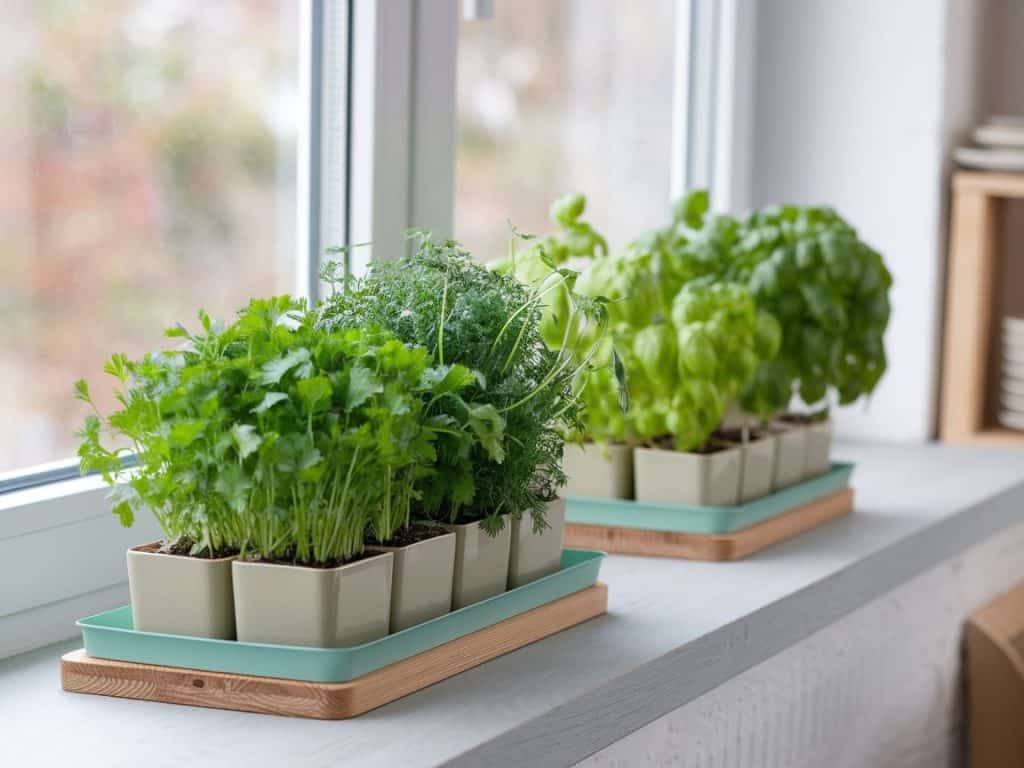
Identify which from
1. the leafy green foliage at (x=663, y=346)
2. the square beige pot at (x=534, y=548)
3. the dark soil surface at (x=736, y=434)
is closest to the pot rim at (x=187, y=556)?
the square beige pot at (x=534, y=548)

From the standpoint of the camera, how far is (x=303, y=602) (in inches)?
36.1

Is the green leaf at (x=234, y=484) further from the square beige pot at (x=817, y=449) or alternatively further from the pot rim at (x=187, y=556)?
the square beige pot at (x=817, y=449)

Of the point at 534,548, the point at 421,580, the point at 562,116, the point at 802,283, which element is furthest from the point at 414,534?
the point at 562,116

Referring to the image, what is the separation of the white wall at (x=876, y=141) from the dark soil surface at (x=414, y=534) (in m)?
1.29

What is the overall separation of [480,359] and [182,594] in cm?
27

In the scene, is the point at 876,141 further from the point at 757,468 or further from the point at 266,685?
the point at 266,685

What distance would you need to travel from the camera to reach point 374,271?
1.08m

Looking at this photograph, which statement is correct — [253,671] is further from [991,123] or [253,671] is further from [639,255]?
[991,123]

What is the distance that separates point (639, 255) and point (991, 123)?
3.28 feet

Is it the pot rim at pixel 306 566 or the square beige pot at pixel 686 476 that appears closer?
the pot rim at pixel 306 566

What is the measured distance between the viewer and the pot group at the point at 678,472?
1426 millimetres

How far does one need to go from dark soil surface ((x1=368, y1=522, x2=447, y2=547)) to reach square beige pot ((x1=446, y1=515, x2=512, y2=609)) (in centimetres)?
1

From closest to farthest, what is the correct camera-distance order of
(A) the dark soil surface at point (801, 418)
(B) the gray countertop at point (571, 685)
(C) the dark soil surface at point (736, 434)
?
(B) the gray countertop at point (571, 685) < (C) the dark soil surface at point (736, 434) < (A) the dark soil surface at point (801, 418)

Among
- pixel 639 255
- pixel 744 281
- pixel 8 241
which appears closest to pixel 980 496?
pixel 744 281
